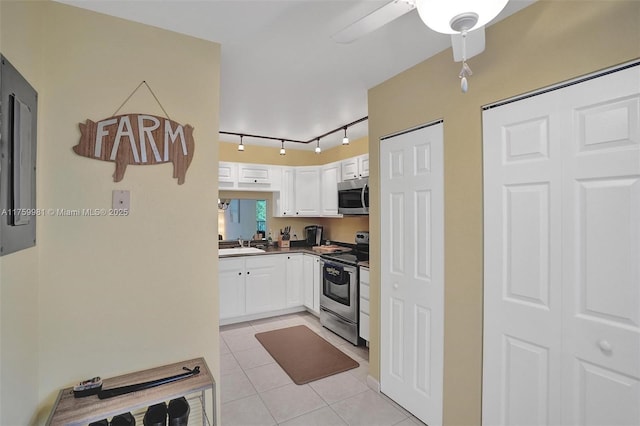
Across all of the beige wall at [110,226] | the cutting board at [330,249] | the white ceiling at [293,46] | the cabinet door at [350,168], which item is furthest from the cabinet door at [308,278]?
the beige wall at [110,226]

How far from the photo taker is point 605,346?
1295mm

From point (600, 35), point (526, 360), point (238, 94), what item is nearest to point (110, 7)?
point (238, 94)

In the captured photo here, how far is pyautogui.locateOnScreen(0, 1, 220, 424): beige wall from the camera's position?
146cm

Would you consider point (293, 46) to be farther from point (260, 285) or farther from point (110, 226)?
point (260, 285)

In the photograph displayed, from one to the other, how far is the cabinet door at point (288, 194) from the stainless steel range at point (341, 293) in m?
1.12

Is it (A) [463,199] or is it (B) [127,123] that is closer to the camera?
(B) [127,123]

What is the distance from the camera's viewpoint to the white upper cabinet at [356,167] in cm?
362

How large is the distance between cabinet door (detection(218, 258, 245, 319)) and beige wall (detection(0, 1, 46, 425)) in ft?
7.83

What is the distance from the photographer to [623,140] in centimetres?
125

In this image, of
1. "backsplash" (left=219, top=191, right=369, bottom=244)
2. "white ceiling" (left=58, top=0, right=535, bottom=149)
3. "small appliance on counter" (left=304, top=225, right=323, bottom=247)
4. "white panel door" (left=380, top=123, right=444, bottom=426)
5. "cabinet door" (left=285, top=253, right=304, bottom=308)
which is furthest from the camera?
"small appliance on counter" (left=304, top=225, right=323, bottom=247)

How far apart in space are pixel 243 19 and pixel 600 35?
1672 mm

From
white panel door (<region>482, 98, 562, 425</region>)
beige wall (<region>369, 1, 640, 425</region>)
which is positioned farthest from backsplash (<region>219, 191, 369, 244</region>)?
white panel door (<region>482, 98, 562, 425</region>)

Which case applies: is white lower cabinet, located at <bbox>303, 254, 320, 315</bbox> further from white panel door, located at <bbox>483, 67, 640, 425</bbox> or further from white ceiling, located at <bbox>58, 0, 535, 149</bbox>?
white panel door, located at <bbox>483, 67, 640, 425</bbox>

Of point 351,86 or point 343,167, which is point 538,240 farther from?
point 343,167
